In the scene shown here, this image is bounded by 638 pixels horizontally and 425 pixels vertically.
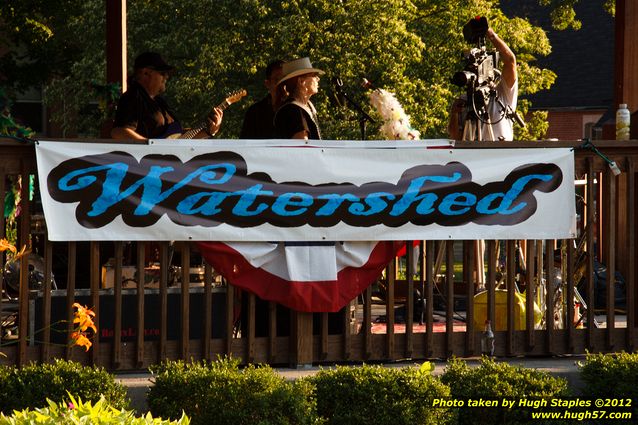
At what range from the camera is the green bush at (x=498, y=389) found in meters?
6.51

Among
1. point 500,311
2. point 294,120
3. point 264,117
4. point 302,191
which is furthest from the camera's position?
point 264,117

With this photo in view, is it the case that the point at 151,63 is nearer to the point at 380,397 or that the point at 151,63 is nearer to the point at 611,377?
the point at 380,397

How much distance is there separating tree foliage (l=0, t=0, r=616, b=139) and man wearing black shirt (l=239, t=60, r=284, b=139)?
48.8 ft

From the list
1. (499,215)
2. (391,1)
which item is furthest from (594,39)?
(499,215)

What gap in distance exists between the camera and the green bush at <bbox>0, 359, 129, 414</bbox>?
20.4ft

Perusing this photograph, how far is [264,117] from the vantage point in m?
9.98

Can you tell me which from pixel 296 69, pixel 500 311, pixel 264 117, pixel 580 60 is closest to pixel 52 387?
pixel 296 69

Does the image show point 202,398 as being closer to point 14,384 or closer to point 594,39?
point 14,384

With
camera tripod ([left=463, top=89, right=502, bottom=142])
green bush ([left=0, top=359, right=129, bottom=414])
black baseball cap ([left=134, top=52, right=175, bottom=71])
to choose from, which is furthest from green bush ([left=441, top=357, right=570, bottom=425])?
black baseball cap ([left=134, top=52, right=175, bottom=71])

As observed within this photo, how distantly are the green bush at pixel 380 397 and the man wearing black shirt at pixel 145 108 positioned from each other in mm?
2500

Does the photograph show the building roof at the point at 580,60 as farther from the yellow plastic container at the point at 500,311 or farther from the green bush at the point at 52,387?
the green bush at the point at 52,387

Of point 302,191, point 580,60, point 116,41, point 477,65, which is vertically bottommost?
point 302,191

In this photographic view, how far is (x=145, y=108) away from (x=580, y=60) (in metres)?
38.8

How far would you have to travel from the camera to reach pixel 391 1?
27.5m
